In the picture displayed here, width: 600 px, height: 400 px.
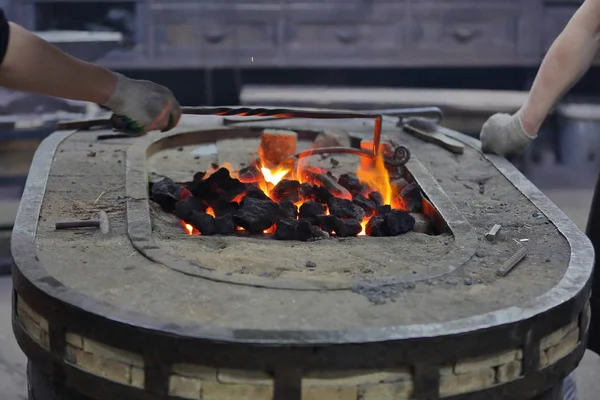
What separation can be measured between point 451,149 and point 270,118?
899mm

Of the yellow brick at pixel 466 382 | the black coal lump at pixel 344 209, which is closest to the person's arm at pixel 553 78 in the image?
the black coal lump at pixel 344 209

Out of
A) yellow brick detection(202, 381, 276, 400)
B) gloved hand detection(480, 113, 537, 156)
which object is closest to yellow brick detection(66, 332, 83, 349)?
yellow brick detection(202, 381, 276, 400)

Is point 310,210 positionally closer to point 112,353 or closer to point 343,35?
point 112,353

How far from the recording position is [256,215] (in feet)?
8.61

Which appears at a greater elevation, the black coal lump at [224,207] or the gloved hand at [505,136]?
the gloved hand at [505,136]

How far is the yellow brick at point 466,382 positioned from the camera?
1.88m

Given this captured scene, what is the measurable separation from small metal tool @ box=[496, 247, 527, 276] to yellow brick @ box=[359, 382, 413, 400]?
488mm

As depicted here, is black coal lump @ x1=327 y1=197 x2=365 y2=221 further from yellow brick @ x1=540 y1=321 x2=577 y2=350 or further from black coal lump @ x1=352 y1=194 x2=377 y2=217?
yellow brick @ x1=540 y1=321 x2=577 y2=350

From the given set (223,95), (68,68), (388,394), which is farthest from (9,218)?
(388,394)

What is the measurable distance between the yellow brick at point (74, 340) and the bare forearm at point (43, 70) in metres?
0.66

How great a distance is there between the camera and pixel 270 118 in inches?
157

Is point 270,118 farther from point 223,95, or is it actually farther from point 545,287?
point 223,95

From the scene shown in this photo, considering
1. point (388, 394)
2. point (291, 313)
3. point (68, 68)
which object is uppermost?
point (68, 68)

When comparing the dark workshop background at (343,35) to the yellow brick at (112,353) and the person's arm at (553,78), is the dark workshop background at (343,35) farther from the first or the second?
the yellow brick at (112,353)
